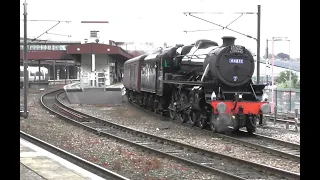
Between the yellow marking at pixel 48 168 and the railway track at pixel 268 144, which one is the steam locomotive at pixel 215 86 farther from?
the yellow marking at pixel 48 168

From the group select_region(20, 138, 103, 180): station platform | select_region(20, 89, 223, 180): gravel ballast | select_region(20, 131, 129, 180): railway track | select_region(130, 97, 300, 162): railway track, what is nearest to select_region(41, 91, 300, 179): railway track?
select_region(20, 89, 223, 180): gravel ballast

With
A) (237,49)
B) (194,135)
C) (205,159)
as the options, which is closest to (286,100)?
(237,49)

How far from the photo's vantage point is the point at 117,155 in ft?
32.8

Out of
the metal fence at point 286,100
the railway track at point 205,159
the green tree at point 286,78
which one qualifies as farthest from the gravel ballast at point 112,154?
the green tree at point 286,78

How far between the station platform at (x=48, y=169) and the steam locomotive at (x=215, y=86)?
6.20m

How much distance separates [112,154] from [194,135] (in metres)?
3.96

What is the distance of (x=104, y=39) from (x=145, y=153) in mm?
43999

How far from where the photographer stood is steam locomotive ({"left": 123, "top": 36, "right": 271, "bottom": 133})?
43.4ft

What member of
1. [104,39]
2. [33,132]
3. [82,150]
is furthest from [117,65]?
[82,150]

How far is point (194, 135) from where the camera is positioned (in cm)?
1332

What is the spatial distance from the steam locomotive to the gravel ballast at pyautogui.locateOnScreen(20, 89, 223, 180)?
138 inches

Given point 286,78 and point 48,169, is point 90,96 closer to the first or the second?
point 286,78
